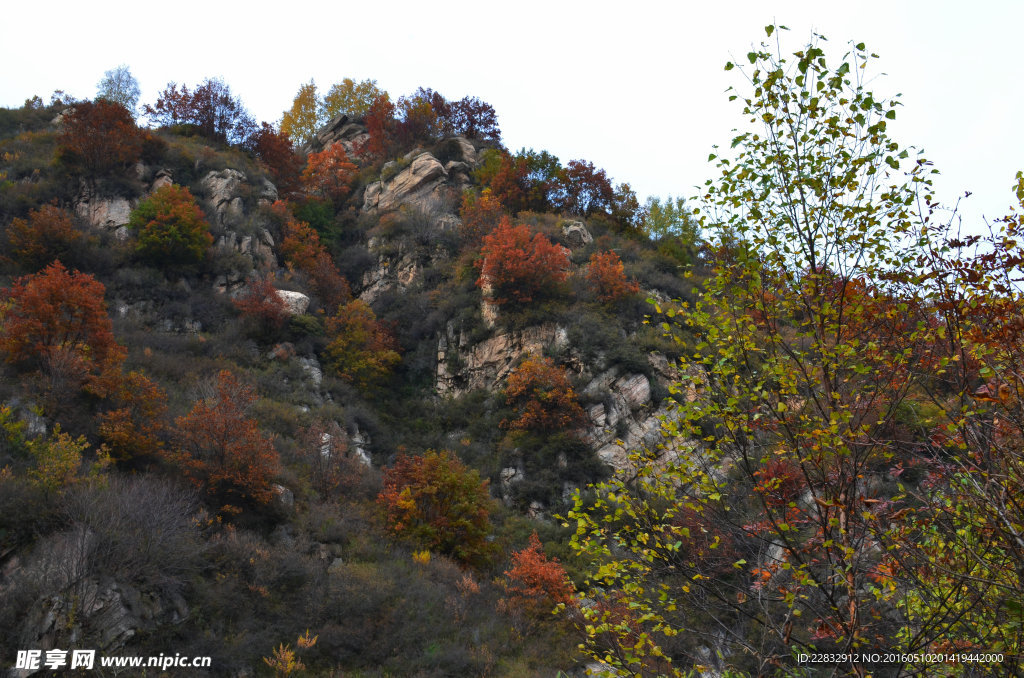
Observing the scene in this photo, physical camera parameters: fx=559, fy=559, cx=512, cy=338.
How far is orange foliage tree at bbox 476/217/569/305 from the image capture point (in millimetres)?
30750

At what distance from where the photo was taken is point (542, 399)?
25688 mm

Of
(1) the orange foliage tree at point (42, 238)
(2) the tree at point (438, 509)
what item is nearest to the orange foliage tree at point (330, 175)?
(1) the orange foliage tree at point (42, 238)

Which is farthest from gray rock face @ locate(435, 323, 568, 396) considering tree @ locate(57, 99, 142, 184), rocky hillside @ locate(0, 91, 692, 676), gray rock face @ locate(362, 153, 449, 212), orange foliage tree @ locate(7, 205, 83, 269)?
tree @ locate(57, 99, 142, 184)

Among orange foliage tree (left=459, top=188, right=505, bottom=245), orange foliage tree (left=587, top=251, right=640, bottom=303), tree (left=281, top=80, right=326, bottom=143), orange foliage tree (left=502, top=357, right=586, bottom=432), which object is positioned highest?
tree (left=281, top=80, right=326, bottom=143)

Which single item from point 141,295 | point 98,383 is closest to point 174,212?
point 141,295

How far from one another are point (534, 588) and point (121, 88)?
6451cm

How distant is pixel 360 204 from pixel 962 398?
149ft

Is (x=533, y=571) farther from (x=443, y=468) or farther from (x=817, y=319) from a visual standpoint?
(x=817, y=319)

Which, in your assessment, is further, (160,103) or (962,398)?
(160,103)

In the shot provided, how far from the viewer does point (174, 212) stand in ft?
99.7

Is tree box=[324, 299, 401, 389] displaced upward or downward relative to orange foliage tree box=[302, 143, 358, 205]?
downward

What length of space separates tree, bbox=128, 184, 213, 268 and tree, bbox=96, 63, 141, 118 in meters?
32.2

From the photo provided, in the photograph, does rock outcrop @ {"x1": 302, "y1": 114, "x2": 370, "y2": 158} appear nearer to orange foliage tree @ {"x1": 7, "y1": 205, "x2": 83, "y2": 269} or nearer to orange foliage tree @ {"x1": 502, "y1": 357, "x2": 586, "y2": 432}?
orange foliage tree @ {"x1": 7, "y1": 205, "x2": 83, "y2": 269}

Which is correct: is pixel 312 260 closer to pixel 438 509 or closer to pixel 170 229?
pixel 170 229
